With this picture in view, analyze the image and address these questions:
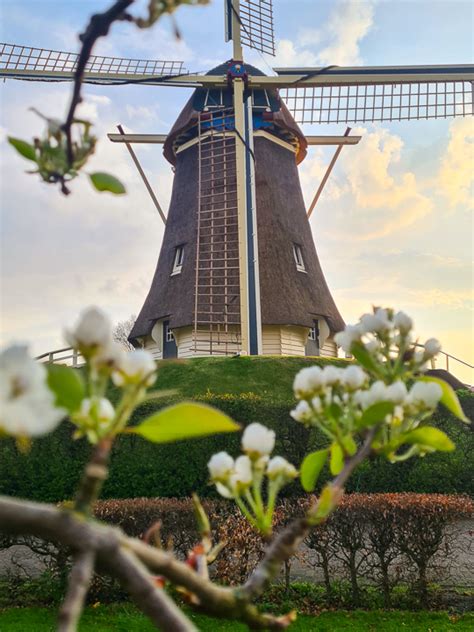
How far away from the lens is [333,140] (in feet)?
67.7

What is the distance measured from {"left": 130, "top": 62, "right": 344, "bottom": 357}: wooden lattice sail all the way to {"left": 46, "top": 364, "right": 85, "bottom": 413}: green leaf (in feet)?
50.4

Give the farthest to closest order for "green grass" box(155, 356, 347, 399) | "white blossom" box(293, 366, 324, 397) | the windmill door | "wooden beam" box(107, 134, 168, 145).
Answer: "wooden beam" box(107, 134, 168, 145) → the windmill door → "green grass" box(155, 356, 347, 399) → "white blossom" box(293, 366, 324, 397)

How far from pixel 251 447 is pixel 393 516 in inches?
263

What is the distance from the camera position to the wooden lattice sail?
55.3 ft

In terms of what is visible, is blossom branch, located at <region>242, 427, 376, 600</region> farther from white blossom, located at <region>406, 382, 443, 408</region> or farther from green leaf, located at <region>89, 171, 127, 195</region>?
green leaf, located at <region>89, 171, 127, 195</region>

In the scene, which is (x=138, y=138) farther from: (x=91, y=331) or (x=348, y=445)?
(x=91, y=331)

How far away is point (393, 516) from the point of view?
23.0ft

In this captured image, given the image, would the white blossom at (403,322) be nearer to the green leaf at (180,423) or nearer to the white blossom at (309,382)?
the white blossom at (309,382)

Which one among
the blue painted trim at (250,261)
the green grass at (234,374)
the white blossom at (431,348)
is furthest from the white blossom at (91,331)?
the blue painted trim at (250,261)

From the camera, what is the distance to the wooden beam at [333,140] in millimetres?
20406

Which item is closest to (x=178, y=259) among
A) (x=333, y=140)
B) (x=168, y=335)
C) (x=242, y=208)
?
(x=168, y=335)

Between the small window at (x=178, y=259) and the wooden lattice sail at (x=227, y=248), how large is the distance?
36 mm

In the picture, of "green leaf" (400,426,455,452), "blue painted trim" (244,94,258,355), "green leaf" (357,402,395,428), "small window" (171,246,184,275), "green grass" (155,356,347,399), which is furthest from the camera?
"small window" (171,246,184,275)

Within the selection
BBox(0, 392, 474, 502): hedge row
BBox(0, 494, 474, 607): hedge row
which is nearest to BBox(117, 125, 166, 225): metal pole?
BBox(0, 392, 474, 502): hedge row
